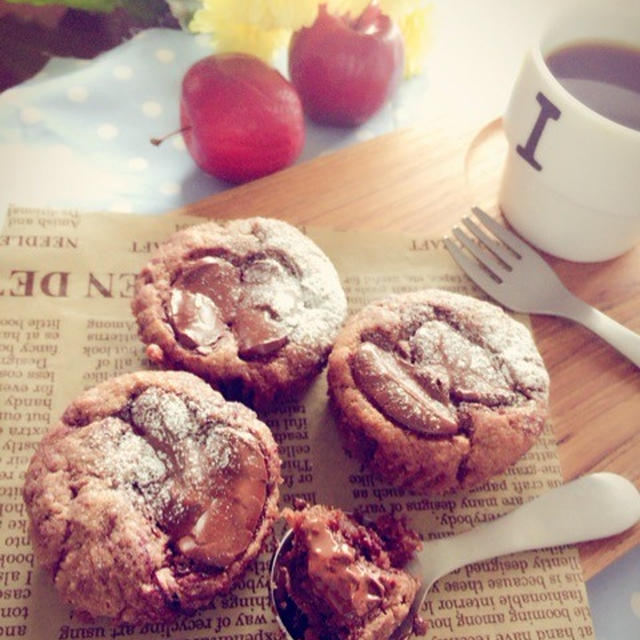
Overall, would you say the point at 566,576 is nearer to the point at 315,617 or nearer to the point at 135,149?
the point at 315,617

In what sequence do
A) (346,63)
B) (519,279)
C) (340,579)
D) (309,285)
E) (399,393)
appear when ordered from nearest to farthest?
(340,579) → (399,393) → (309,285) → (519,279) → (346,63)

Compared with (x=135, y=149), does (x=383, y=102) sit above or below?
above

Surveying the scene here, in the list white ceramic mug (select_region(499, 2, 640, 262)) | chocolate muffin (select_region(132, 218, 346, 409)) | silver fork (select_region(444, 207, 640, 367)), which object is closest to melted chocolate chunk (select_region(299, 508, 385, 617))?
chocolate muffin (select_region(132, 218, 346, 409))

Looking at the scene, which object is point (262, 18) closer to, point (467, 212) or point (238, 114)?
point (238, 114)

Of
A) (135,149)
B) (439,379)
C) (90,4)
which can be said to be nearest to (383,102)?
(135,149)

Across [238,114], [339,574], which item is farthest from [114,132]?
[339,574]
